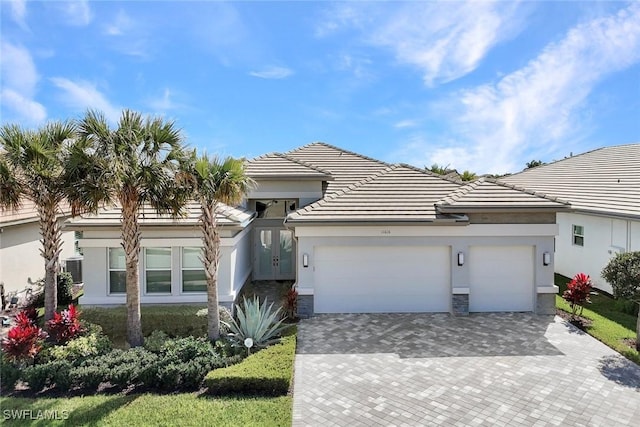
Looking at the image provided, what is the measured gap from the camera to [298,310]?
12516 mm

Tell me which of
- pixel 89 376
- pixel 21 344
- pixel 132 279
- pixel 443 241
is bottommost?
pixel 89 376

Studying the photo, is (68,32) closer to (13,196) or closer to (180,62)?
(180,62)

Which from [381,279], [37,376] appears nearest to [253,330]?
[37,376]

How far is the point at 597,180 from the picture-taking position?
1906 centimetres

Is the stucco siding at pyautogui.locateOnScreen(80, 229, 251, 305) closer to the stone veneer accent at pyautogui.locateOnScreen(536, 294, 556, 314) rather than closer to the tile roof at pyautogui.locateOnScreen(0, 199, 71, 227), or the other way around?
the tile roof at pyautogui.locateOnScreen(0, 199, 71, 227)

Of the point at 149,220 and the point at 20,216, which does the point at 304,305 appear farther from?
the point at 20,216

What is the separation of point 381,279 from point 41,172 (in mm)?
10725

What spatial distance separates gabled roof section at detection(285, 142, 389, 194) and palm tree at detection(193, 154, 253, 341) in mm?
8470

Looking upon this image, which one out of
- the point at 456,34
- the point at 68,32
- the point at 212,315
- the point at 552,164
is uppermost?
the point at 456,34

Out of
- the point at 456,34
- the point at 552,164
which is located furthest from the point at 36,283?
the point at 552,164

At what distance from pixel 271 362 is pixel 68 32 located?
11303 millimetres

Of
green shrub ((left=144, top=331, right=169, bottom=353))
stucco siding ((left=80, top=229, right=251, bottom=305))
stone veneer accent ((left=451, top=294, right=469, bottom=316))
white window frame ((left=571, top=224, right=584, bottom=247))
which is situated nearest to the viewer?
green shrub ((left=144, top=331, right=169, bottom=353))

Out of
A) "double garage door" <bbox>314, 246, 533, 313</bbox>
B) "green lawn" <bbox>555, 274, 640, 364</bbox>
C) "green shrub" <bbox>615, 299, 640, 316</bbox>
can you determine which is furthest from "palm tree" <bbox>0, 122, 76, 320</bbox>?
"green shrub" <bbox>615, 299, 640, 316</bbox>

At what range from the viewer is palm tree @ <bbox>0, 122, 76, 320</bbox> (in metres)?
9.70
